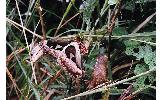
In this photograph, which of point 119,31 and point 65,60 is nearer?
point 65,60

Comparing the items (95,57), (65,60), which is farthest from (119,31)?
(65,60)

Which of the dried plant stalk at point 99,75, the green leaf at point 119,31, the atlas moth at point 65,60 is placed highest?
the green leaf at point 119,31

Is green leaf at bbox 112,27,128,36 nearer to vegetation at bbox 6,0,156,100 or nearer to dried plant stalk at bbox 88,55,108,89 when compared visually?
vegetation at bbox 6,0,156,100

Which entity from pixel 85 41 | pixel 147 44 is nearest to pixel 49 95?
pixel 85 41

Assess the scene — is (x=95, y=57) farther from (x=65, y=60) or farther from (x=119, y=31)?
(x=65, y=60)

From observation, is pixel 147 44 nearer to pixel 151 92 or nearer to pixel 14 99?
pixel 151 92

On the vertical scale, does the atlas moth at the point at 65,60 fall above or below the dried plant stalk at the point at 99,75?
above

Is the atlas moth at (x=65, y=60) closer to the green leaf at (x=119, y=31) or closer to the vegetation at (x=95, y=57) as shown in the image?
the vegetation at (x=95, y=57)

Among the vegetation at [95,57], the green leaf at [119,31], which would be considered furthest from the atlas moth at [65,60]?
the green leaf at [119,31]
